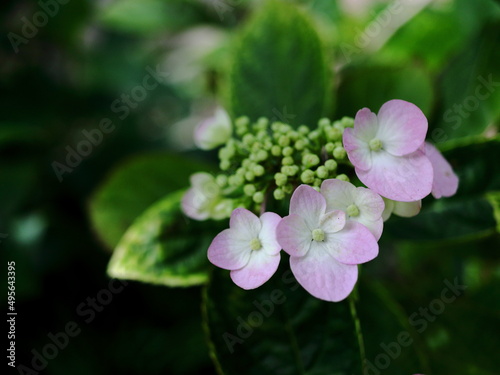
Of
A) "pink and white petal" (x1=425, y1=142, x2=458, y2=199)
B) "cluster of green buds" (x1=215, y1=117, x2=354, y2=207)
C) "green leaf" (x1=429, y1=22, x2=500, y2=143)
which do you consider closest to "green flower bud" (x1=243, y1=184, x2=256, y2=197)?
"cluster of green buds" (x1=215, y1=117, x2=354, y2=207)

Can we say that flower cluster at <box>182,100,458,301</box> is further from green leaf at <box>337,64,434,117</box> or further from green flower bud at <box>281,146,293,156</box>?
green leaf at <box>337,64,434,117</box>

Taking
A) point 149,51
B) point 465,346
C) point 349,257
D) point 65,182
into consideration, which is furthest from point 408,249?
point 149,51

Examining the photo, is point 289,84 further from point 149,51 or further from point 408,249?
point 149,51

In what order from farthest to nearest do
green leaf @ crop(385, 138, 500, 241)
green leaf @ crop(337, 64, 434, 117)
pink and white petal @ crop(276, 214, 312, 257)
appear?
1. green leaf @ crop(337, 64, 434, 117)
2. green leaf @ crop(385, 138, 500, 241)
3. pink and white petal @ crop(276, 214, 312, 257)

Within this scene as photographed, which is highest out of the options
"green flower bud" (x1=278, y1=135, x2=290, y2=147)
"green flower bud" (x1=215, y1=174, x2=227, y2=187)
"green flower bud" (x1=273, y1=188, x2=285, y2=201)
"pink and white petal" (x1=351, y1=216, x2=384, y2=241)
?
"green flower bud" (x1=278, y1=135, x2=290, y2=147)

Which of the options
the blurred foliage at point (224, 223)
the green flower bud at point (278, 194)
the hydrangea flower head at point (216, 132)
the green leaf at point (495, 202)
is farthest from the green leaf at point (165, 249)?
the green leaf at point (495, 202)

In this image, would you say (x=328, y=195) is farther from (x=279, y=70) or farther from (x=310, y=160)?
(x=279, y=70)

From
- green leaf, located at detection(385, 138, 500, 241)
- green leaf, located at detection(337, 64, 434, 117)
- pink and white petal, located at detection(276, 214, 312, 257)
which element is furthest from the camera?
green leaf, located at detection(337, 64, 434, 117)

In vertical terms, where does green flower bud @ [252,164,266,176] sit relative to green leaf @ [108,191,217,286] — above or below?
above

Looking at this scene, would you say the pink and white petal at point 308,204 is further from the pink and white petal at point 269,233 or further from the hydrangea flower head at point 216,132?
the hydrangea flower head at point 216,132
